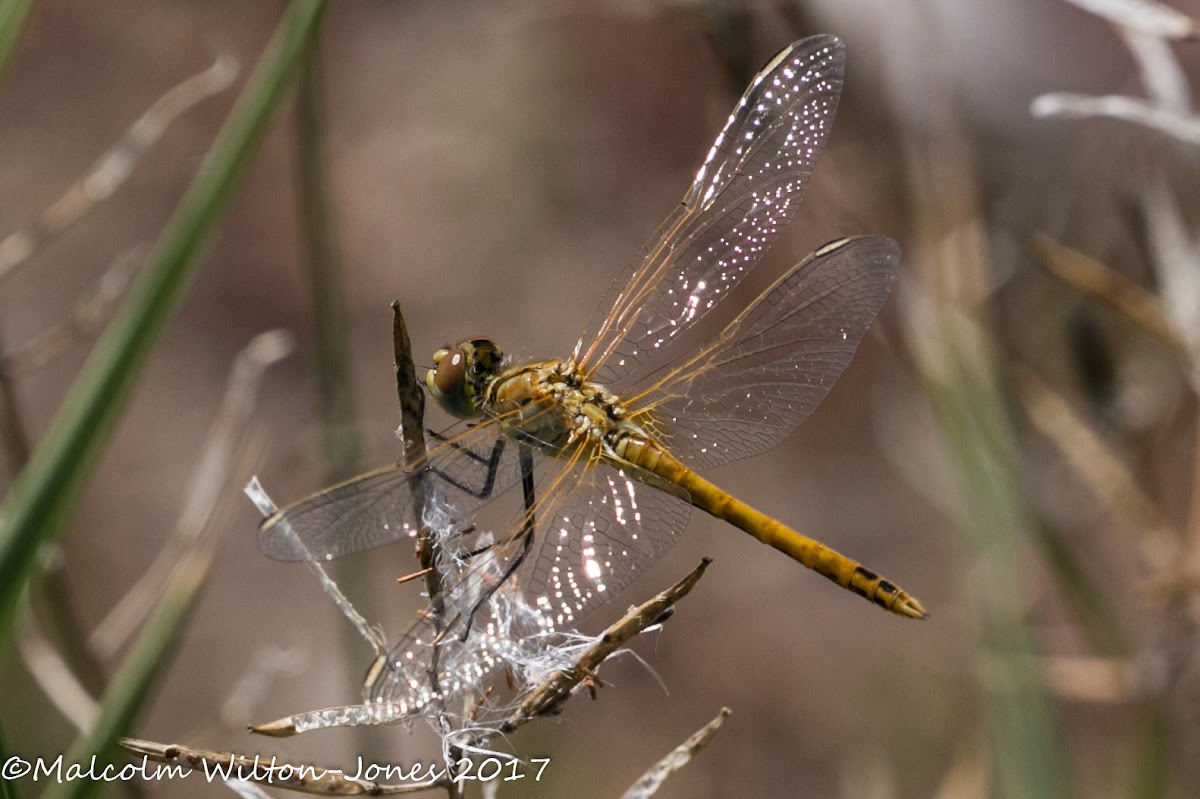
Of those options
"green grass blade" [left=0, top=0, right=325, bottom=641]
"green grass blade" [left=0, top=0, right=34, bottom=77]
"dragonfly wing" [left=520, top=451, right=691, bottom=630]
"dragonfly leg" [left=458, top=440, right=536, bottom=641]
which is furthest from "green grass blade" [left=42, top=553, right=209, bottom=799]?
"green grass blade" [left=0, top=0, right=34, bottom=77]

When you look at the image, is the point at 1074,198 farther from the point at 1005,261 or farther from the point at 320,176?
the point at 320,176

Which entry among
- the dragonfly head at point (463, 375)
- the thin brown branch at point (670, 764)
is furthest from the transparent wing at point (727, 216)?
the thin brown branch at point (670, 764)

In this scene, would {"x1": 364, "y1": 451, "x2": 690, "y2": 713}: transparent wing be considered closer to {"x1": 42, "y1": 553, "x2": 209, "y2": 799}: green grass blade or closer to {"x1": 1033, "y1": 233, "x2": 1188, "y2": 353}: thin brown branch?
{"x1": 42, "y1": 553, "x2": 209, "y2": 799}: green grass blade

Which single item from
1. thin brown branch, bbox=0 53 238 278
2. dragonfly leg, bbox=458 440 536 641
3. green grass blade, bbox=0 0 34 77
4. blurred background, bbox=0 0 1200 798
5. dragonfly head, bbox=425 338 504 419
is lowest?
blurred background, bbox=0 0 1200 798

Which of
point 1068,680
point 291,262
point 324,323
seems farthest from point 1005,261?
point 291,262

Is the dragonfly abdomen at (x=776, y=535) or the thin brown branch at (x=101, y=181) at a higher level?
the thin brown branch at (x=101, y=181)

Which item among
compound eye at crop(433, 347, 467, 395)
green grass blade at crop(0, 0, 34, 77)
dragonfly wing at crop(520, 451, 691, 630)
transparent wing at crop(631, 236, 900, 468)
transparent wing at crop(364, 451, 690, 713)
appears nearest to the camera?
green grass blade at crop(0, 0, 34, 77)

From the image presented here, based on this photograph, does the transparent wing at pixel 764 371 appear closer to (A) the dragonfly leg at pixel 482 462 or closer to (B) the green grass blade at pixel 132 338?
(A) the dragonfly leg at pixel 482 462
